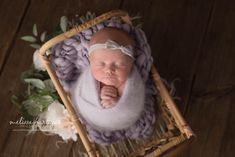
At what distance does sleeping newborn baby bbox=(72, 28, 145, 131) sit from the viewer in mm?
911

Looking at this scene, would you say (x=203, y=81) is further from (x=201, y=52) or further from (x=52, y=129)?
(x=52, y=129)

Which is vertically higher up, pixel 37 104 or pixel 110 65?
pixel 110 65

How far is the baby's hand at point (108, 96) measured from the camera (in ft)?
3.05

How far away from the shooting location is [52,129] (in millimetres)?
1115

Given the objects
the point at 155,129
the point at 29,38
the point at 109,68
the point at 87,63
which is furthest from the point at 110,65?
the point at 29,38

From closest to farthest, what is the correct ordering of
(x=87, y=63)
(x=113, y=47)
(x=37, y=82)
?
(x=113, y=47)
(x=87, y=63)
(x=37, y=82)

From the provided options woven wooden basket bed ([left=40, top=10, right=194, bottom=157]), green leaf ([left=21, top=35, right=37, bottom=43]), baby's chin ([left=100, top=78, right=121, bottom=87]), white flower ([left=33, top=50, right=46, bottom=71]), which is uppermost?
green leaf ([left=21, top=35, right=37, bottom=43])

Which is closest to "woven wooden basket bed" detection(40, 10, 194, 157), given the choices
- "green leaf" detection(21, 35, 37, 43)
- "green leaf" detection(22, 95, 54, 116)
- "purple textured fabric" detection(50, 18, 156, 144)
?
"purple textured fabric" detection(50, 18, 156, 144)

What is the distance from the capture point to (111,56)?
0.91 metres

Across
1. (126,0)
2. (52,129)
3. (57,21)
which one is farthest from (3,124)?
(126,0)

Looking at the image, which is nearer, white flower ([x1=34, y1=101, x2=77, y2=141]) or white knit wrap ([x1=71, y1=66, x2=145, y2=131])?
white knit wrap ([x1=71, y1=66, x2=145, y2=131])

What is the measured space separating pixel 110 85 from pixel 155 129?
0.65 feet

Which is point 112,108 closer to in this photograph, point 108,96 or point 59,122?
point 108,96

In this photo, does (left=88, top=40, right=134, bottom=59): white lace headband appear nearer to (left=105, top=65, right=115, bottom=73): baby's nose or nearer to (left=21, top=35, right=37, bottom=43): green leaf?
(left=105, top=65, right=115, bottom=73): baby's nose
